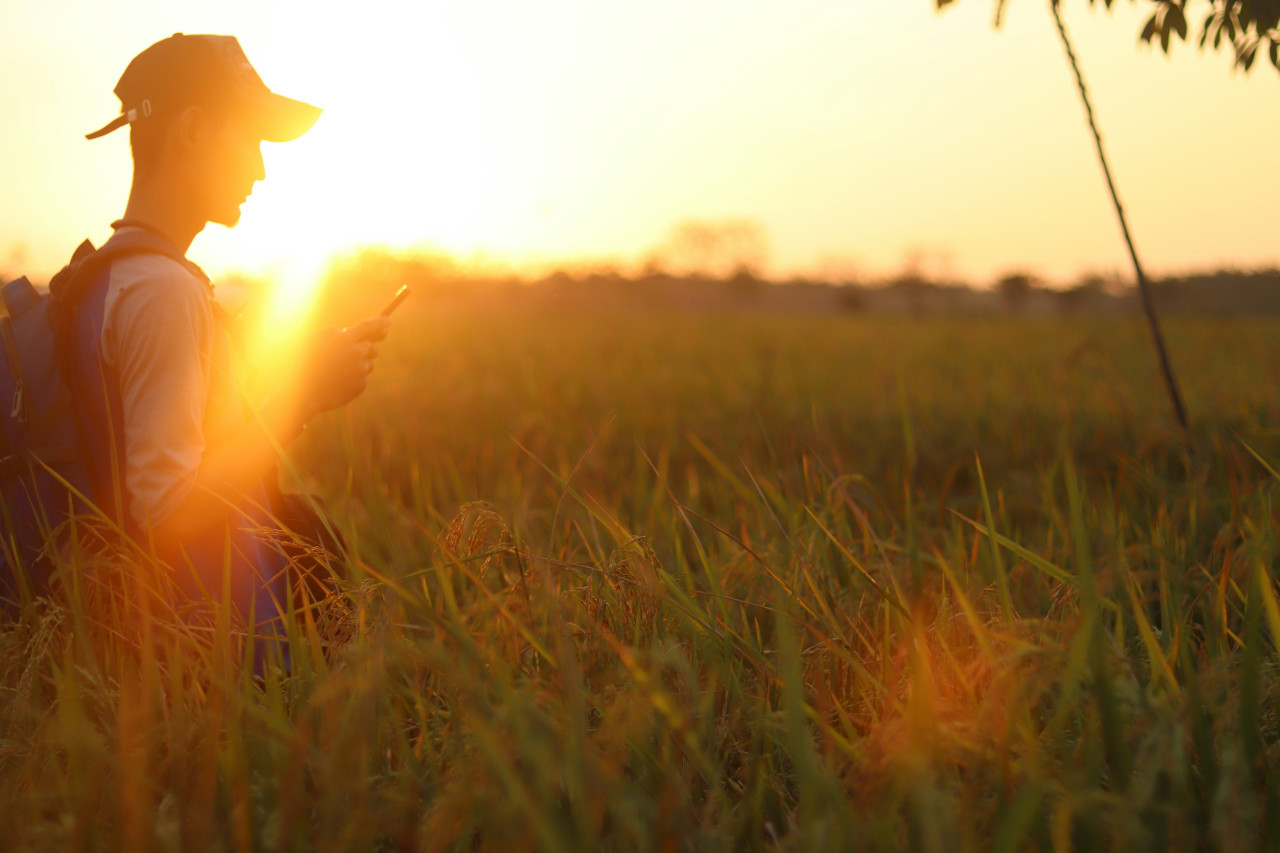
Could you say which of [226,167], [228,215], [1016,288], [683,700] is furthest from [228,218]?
[1016,288]

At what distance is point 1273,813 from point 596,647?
0.97 meters

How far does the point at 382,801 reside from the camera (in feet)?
3.56

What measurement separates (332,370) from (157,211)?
516mm

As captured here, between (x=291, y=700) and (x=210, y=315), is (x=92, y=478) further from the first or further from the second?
(x=291, y=700)

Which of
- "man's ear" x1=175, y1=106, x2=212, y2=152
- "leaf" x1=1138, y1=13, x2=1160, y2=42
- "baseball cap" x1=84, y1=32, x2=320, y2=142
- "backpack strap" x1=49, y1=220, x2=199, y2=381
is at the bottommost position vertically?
"backpack strap" x1=49, y1=220, x2=199, y2=381

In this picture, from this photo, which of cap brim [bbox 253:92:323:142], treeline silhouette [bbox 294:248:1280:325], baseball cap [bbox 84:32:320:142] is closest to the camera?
baseball cap [bbox 84:32:320:142]

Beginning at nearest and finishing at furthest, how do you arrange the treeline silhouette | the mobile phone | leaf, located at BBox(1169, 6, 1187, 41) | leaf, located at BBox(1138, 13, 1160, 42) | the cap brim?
the cap brim < the mobile phone < leaf, located at BBox(1169, 6, 1187, 41) < leaf, located at BBox(1138, 13, 1160, 42) < the treeline silhouette

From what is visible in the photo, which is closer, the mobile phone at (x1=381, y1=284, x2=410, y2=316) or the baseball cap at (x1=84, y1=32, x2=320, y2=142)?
the baseball cap at (x1=84, y1=32, x2=320, y2=142)

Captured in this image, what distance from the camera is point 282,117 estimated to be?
1.77 meters

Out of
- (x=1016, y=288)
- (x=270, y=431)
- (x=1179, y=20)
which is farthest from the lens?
(x=1016, y=288)

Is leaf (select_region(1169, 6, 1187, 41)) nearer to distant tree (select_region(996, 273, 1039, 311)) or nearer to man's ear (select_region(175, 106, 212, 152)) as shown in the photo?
man's ear (select_region(175, 106, 212, 152))

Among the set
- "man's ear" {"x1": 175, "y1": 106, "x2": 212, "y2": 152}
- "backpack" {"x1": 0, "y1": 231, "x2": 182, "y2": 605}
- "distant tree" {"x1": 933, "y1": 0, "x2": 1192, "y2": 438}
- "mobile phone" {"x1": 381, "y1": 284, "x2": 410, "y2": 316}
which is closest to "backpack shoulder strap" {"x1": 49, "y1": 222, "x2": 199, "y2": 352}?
"backpack" {"x1": 0, "y1": 231, "x2": 182, "y2": 605}

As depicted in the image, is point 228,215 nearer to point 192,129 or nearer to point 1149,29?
point 192,129

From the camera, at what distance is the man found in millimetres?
1488
